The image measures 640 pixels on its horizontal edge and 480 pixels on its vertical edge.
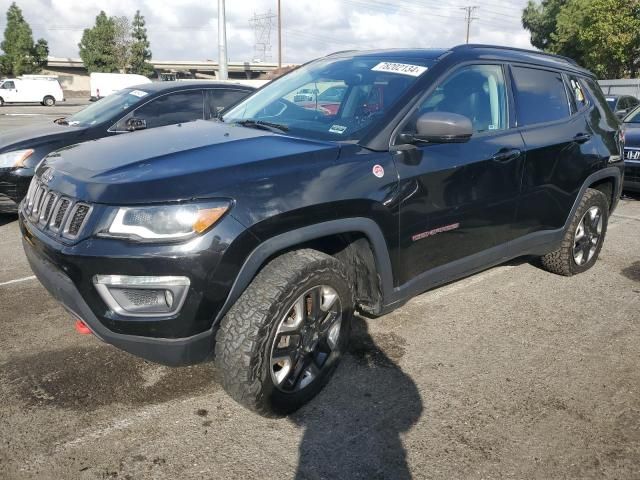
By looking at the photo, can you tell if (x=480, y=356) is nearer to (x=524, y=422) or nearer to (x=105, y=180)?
(x=524, y=422)

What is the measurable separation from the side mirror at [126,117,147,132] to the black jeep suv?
2.31 meters

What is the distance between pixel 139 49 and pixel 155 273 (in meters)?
65.5

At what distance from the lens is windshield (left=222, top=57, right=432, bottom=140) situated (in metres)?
3.21

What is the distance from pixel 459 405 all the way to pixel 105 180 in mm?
2115

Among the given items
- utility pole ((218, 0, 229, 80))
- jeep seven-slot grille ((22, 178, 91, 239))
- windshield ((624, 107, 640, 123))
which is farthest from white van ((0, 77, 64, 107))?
jeep seven-slot grille ((22, 178, 91, 239))

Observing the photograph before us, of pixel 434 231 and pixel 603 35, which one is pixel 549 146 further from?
pixel 603 35

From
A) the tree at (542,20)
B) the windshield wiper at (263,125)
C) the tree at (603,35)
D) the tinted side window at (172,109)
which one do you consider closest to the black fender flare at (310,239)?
the windshield wiper at (263,125)

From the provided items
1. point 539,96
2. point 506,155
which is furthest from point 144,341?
point 539,96

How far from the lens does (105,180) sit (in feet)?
8.26

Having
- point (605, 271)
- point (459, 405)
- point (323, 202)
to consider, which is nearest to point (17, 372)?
point (323, 202)

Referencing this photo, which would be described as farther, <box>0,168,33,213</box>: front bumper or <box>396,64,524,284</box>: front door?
<box>0,168,33,213</box>: front bumper

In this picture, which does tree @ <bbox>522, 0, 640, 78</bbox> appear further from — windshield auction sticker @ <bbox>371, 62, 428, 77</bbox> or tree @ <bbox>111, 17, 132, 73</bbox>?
tree @ <bbox>111, 17, 132, 73</bbox>

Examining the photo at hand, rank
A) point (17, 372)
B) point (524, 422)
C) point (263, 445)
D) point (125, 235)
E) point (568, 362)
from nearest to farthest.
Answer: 1. point (125, 235)
2. point (263, 445)
3. point (524, 422)
4. point (17, 372)
5. point (568, 362)

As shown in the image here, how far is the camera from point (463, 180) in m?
3.35
